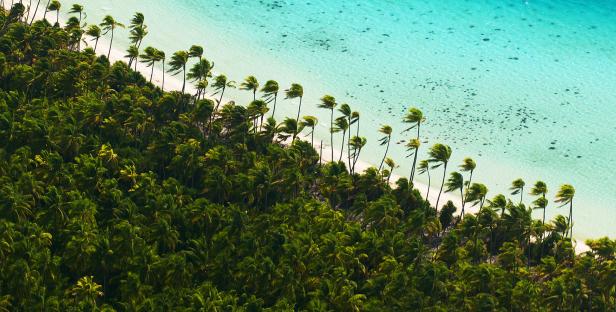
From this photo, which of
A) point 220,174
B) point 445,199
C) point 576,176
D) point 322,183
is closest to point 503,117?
point 576,176

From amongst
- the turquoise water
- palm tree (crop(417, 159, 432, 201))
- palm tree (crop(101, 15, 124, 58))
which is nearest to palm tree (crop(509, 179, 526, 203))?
the turquoise water

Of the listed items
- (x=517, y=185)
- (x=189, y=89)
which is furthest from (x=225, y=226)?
(x=189, y=89)

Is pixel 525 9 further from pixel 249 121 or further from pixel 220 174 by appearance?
pixel 220 174

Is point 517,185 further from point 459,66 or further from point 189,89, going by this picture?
point 189,89

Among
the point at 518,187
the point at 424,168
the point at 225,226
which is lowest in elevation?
the point at 225,226

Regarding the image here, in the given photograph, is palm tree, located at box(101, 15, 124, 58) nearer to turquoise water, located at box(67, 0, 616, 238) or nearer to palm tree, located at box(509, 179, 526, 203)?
turquoise water, located at box(67, 0, 616, 238)

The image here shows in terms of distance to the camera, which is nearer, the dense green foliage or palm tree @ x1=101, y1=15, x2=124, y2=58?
the dense green foliage
